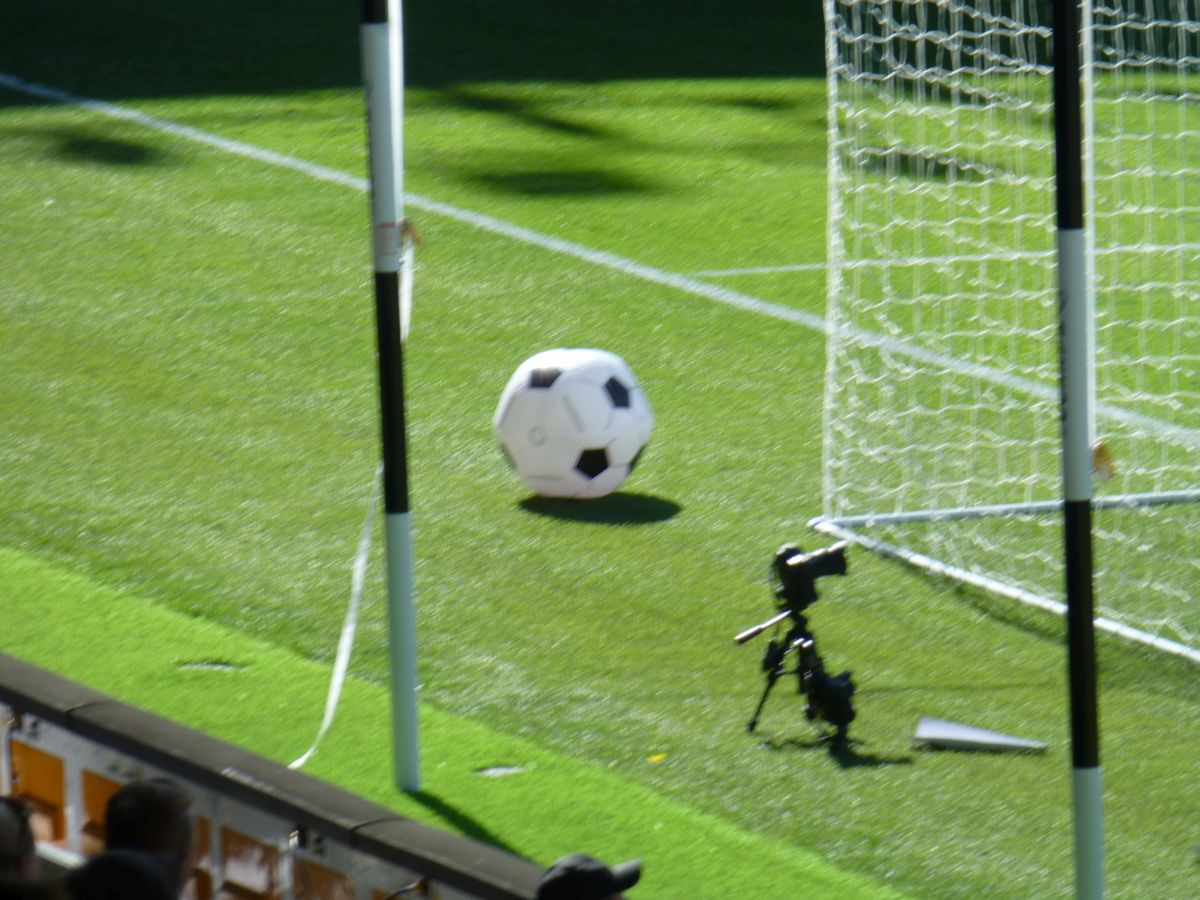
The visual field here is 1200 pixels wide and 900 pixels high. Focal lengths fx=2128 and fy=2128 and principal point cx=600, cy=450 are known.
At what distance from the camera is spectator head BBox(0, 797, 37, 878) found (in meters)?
3.56

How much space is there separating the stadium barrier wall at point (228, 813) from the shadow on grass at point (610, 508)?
2.65 metres

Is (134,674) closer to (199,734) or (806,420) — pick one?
(199,734)

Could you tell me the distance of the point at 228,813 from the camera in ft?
15.5

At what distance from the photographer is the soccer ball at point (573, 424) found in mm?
7586

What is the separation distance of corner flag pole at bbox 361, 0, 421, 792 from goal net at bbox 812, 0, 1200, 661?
1697 mm

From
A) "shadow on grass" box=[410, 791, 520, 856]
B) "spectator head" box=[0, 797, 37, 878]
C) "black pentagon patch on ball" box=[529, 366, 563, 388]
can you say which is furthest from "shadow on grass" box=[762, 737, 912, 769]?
"spectator head" box=[0, 797, 37, 878]

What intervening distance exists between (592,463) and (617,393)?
27cm

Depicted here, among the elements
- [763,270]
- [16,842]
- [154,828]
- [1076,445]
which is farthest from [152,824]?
[763,270]

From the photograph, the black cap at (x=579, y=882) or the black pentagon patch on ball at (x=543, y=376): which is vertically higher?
the black pentagon patch on ball at (x=543, y=376)

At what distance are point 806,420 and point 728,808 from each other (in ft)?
12.3

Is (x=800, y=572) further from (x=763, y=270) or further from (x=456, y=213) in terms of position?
(x=456, y=213)

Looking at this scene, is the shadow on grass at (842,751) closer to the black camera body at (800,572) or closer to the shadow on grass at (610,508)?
the black camera body at (800,572)

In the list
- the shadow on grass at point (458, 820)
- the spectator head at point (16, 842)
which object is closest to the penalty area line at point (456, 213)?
the shadow on grass at point (458, 820)

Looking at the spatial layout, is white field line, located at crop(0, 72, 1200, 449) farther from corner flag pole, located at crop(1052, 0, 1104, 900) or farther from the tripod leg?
corner flag pole, located at crop(1052, 0, 1104, 900)
